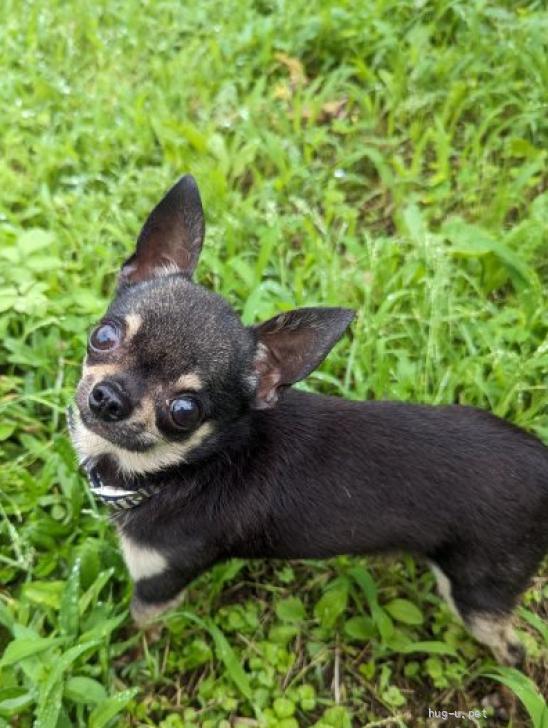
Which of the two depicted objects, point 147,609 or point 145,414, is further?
point 147,609

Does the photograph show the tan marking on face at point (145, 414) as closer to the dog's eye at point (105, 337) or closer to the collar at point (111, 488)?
the dog's eye at point (105, 337)

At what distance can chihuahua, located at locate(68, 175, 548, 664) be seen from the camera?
244 centimetres

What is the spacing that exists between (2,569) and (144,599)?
2.49ft

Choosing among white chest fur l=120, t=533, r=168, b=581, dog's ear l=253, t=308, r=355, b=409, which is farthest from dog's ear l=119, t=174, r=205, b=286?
white chest fur l=120, t=533, r=168, b=581

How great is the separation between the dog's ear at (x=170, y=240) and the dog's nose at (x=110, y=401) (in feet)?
2.12

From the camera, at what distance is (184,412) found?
2412 millimetres

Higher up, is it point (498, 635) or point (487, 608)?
point (487, 608)

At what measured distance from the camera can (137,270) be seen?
2842mm

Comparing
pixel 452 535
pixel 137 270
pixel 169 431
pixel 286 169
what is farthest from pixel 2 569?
pixel 286 169

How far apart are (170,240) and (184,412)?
818 millimetres

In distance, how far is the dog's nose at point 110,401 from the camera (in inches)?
90.7

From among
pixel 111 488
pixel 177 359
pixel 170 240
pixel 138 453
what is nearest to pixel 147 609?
pixel 111 488

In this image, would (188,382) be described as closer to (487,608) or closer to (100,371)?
(100,371)

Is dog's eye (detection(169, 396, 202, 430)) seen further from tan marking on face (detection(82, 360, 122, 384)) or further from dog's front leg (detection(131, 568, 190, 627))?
dog's front leg (detection(131, 568, 190, 627))
